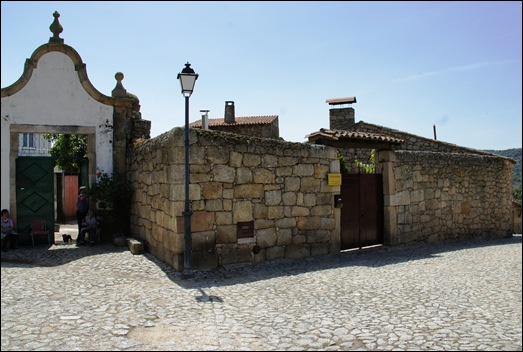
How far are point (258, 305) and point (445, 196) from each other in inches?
307

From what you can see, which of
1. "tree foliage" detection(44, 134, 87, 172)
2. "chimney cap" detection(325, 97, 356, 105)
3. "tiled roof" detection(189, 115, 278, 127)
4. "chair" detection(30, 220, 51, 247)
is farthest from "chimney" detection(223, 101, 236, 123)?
"chair" detection(30, 220, 51, 247)

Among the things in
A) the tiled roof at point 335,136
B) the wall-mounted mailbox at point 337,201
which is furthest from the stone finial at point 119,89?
the wall-mounted mailbox at point 337,201

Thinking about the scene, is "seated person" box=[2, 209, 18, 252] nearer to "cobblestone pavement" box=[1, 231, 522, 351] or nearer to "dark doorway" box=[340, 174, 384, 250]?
"cobblestone pavement" box=[1, 231, 522, 351]

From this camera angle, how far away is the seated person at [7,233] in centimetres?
783

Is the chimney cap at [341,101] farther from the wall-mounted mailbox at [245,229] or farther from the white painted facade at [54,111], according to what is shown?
the wall-mounted mailbox at [245,229]

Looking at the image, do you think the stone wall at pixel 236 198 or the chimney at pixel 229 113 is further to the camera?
the chimney at pixel 229 113

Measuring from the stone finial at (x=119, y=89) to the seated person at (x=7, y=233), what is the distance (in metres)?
3.54

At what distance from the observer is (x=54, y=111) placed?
30.1ft

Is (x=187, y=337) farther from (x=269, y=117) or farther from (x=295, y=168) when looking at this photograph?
(x=269, y=117)

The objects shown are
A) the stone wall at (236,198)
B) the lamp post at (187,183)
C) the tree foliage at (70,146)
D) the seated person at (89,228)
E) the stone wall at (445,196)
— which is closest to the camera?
the lamp post at (187,183)

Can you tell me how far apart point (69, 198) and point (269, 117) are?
908 cm

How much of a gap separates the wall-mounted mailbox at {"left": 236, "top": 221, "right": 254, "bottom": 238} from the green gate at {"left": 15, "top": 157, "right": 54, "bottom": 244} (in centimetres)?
445

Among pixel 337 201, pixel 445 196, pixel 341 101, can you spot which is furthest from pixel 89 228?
pixel 341 101

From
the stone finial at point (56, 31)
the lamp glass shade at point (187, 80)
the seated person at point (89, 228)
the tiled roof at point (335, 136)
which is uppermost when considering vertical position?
the stone finial at point (56, 31)
